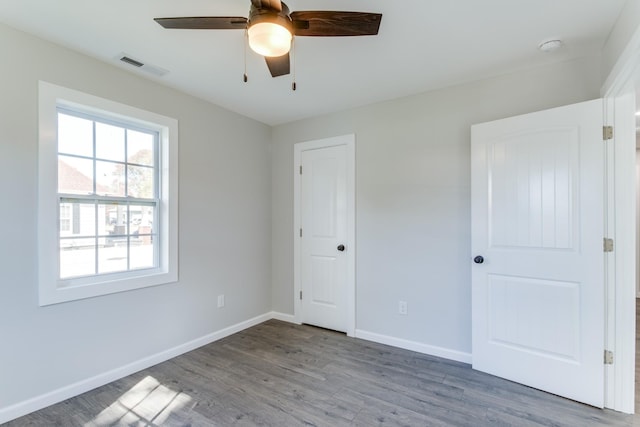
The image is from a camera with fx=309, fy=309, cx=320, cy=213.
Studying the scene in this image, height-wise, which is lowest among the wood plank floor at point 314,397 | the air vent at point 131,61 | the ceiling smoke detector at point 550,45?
the wood plank floor at point 314,397

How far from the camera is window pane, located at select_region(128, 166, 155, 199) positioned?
2.72m

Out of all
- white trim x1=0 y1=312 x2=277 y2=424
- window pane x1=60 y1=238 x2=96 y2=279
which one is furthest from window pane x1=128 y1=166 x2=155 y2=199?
white trim x1=0 y1=312 x2=277 y2=424

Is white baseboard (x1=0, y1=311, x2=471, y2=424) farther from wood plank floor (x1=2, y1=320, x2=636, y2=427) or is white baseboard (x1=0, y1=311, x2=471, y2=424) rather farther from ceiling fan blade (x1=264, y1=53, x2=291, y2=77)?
ceiling fan blade (x1=264, y1=53, x2=291, y2=77)

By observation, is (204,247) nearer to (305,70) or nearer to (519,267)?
(305,70)

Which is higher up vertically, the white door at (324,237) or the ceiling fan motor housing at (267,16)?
the ceiling fan motor housing at (267,16)

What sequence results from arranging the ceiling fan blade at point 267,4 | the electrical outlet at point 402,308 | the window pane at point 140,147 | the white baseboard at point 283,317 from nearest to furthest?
the ceiling fan blade at point 267,4 < the window pane at point 140,147 < the electrical outlet at point 402,308 < the white baseboard at point 283,317

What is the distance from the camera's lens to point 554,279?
2.24 m

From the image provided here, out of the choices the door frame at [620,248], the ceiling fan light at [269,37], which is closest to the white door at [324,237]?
the ceiling fan light at [269,37]

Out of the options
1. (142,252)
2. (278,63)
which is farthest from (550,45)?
(142,252)

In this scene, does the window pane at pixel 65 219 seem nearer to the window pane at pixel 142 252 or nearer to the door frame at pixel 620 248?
the window pane at pixel 142 252

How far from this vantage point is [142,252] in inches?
110

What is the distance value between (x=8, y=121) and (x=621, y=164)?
3.98 m

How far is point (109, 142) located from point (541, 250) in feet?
11.5

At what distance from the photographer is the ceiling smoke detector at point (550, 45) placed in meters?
2.13
